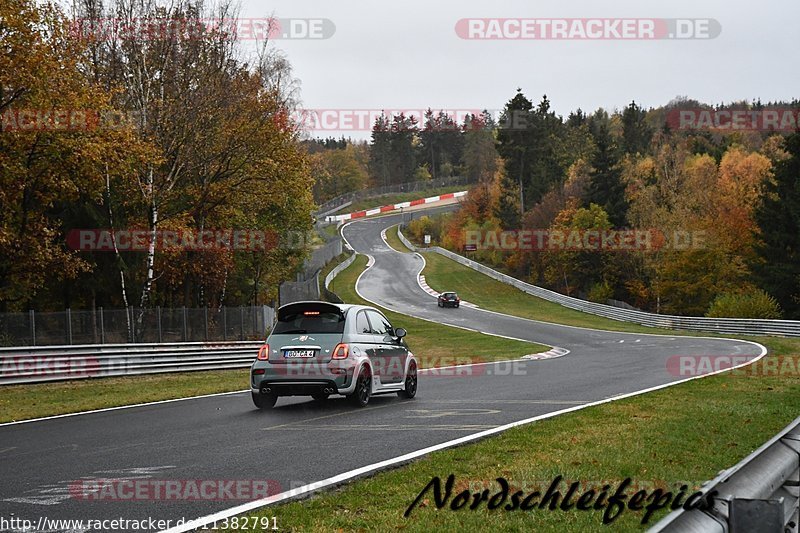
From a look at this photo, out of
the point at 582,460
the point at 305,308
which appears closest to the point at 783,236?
the point at 305,308

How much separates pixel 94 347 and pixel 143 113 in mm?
10612

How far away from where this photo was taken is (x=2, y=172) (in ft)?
85.7

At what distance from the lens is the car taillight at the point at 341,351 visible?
14267 millimetres

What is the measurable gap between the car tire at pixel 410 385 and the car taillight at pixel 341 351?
247cm

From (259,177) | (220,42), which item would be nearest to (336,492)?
(259,177)

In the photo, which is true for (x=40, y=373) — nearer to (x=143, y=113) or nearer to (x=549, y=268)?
(x=143, y=113)

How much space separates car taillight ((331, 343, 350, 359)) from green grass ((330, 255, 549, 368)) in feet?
48.7

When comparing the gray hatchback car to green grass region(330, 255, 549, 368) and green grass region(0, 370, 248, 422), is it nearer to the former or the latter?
green grass region(0, 370, 248, 422)

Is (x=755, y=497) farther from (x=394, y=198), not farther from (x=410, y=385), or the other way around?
(x=394, y=198)

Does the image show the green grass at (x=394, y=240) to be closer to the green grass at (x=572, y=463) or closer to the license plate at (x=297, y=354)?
the license plate at (x=297, y=354)

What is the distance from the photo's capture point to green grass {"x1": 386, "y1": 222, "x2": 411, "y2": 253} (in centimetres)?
11512

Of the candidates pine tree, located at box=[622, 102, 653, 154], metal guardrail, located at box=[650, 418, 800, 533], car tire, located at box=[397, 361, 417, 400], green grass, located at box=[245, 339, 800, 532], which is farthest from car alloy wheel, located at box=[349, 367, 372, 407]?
pine tree, located at box=[622, 102, 653, 154]

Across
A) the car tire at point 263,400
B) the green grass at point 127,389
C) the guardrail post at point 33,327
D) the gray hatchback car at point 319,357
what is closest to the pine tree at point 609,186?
the green grass at point 127,389

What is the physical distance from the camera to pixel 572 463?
28.0ft
